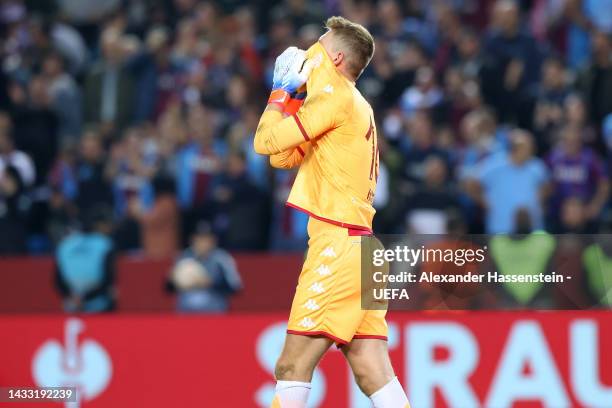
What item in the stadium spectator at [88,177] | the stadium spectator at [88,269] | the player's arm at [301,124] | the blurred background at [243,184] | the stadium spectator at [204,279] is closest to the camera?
the player's arm at [301,124]

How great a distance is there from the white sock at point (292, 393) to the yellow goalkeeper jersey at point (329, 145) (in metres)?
0.82

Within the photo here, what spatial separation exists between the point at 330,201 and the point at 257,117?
715 centimetres

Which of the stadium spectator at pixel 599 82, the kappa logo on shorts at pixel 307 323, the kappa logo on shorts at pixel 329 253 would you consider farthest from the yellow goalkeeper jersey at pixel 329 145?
the stadium spectator at pixel 599 82

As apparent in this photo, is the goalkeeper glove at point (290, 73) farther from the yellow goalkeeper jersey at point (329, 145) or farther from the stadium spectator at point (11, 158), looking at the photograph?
the stadium spectator at point (11, 158)

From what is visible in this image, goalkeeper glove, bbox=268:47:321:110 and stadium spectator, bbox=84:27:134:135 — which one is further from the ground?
stadium spectator, bbox=84:27:134:135

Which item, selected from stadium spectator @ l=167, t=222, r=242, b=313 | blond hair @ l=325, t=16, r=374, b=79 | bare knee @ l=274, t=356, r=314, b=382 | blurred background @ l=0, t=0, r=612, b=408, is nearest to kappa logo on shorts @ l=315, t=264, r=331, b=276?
bare knee @ l=274, t=356, r=314, b=382

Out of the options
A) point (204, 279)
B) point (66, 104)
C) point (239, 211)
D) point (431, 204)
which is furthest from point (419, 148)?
point (66, 104)

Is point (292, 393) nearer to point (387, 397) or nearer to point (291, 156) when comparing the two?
point (387, 397)

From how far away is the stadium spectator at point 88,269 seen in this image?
1253cm

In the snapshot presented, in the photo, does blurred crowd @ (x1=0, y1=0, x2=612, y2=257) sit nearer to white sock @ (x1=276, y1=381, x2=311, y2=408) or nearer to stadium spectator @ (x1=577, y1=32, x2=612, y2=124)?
stadium spectator @ (x1=577, y1=32, x2=612, y2=124)

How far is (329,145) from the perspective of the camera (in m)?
6.59

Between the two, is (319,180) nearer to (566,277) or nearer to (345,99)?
(345,99)

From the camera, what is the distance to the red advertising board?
9.36 meters

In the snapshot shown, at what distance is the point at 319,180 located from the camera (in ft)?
21.7
